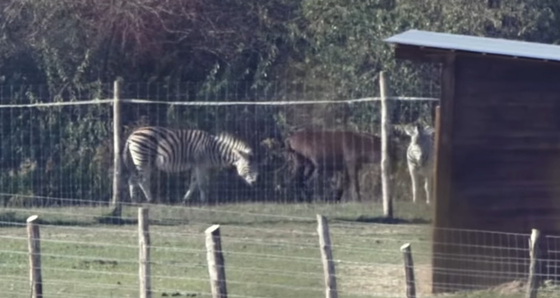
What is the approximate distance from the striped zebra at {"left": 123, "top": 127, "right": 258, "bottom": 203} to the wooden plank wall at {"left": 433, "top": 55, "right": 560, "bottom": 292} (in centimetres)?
776

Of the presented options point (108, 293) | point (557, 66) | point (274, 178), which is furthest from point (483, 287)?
point (274, 178)

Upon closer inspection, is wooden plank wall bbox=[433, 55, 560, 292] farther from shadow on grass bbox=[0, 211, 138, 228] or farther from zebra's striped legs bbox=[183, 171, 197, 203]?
zebra's striped legs bbox=[183, 171, 197, 203]

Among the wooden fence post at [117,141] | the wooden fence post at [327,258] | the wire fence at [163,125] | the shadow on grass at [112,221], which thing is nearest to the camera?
the wooden fence post at [327,258]

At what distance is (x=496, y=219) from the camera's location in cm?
1277

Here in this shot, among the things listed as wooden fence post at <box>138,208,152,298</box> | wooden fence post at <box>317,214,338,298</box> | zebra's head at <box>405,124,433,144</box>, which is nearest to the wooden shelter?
wooden fence post at <box>317,214,338,298</box>

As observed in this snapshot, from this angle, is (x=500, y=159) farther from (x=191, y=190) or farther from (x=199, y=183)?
(x=199, y=183)

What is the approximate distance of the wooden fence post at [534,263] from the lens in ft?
36.6

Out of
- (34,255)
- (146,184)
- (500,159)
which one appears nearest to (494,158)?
(500,159)

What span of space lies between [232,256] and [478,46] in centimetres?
326

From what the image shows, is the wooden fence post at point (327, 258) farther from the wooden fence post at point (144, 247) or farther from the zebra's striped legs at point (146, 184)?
the zebra's striped legs at point (146, 184)

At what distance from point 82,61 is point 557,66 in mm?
11886

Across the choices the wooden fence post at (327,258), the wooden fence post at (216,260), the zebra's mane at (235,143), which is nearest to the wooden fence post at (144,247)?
the wooden fence post at (216,260)

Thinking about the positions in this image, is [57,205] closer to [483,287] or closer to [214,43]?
[214,43]

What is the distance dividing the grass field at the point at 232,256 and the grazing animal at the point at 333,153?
5.81 ft
